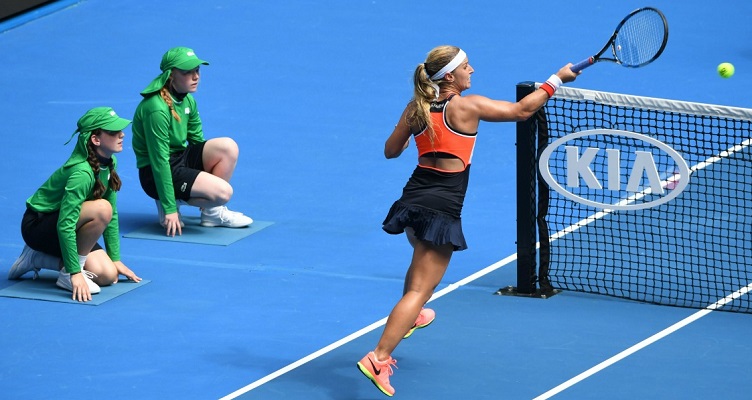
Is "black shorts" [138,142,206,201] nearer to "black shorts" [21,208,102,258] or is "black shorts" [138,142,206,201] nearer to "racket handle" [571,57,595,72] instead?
"black shorts" [21,208,102,258]

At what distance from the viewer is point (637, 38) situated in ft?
25.8

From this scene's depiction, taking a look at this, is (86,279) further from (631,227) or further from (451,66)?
(631,227)

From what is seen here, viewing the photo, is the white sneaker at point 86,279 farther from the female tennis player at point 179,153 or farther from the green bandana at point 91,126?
the female tennis player at point 179,153

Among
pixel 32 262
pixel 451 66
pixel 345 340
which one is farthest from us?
pixel 32 262

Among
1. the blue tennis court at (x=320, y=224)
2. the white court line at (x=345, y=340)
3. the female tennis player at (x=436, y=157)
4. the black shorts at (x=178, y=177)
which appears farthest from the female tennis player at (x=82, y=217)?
the female tennis player at (x=436, y=157)

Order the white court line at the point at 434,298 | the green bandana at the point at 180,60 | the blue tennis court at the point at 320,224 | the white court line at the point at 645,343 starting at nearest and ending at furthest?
the white court line at the point at 645,343 → the white court line at the point at 434,298 → the blue tennis court at the point at 320,224 → the green bandana at the point at 180,60

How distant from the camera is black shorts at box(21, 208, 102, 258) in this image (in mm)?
8734

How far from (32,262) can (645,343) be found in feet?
12.8

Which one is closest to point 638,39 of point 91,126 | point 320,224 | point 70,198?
point 320,224

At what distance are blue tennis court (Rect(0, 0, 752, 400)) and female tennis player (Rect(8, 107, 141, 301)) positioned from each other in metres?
0.18

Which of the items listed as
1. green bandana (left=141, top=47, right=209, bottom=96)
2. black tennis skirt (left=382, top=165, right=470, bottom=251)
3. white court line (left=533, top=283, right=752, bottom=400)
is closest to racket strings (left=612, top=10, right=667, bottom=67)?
black tennis skirt (left=382, top=165, right=470, bottom=251)

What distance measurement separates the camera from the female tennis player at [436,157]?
7.16m

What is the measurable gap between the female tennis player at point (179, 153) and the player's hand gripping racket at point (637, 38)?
10.6 feet

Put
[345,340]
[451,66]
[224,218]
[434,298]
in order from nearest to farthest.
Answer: [451,66] < [345,340] < [434,298] < [224,218]
